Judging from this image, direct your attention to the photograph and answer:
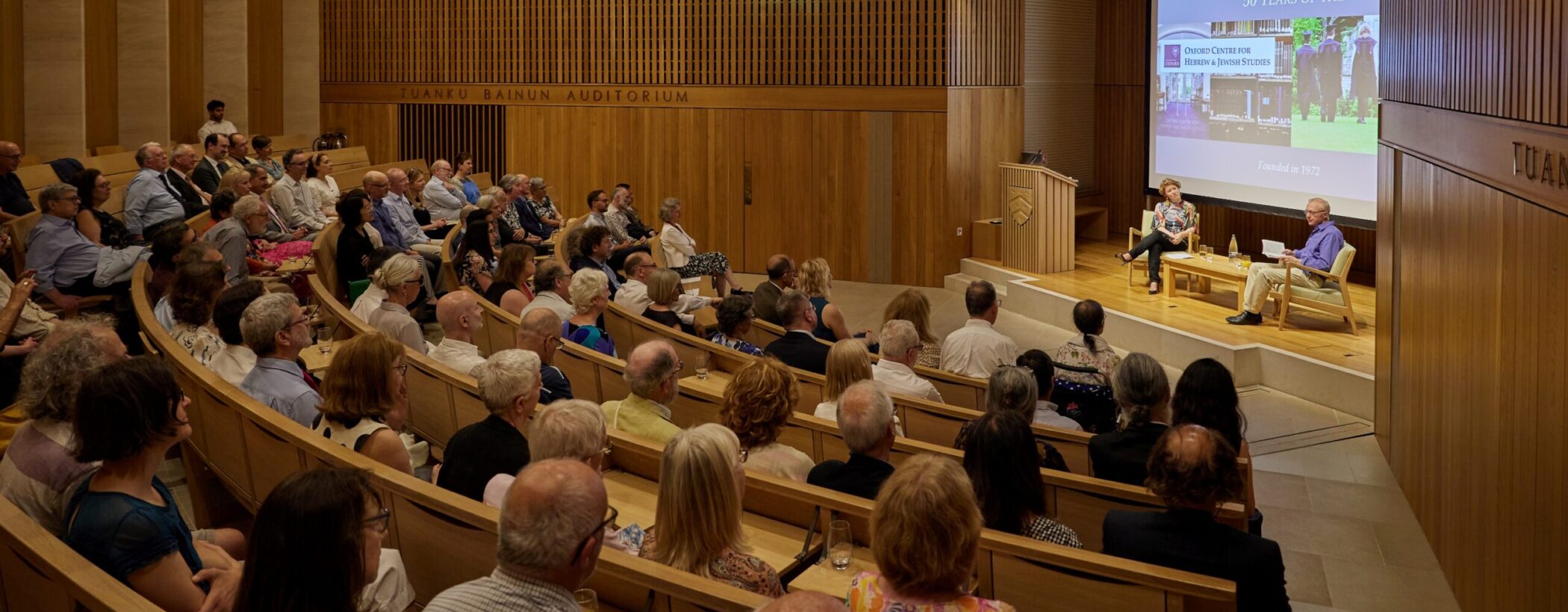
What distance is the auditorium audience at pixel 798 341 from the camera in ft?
21.3

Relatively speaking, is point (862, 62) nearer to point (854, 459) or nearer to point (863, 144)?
point (863, 144)

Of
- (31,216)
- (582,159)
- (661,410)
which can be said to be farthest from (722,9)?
(661,410)

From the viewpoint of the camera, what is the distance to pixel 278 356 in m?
4.50

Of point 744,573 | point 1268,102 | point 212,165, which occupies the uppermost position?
point 1268,102

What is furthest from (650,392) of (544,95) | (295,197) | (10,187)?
(544,95)

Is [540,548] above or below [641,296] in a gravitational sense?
below

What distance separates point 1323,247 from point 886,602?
8243 millimetres

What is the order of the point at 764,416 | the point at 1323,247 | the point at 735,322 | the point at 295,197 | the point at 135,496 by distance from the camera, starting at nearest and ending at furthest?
the point at 135,496, the point at 764,416, the point at 735,322, the point at 1323,247, the point at 295,197

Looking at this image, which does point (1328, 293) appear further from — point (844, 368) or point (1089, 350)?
point (844, 368)

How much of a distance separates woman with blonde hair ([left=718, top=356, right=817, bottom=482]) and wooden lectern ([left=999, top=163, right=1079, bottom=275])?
834cm

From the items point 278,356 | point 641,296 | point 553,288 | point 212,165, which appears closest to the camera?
point 278,356

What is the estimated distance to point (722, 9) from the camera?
540 inches

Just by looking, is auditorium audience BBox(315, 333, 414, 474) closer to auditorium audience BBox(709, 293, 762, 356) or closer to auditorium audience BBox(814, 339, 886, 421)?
auditorium audience BBox(814, 339, 886, 421)

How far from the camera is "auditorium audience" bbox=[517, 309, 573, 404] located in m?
5.13
